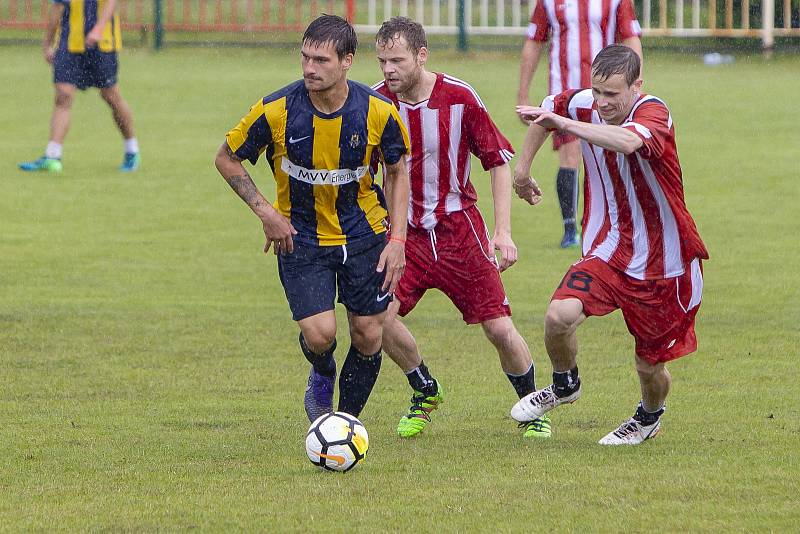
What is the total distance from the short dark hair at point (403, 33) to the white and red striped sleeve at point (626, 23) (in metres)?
5.11

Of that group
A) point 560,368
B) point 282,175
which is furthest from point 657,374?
point 282,175

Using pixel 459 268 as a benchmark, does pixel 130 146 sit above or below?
below

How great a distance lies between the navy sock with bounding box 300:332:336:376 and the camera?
6.47 m

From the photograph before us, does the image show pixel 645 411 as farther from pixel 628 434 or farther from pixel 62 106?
pixel 62 106

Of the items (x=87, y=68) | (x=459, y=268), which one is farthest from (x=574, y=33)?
(x=87, y=68)

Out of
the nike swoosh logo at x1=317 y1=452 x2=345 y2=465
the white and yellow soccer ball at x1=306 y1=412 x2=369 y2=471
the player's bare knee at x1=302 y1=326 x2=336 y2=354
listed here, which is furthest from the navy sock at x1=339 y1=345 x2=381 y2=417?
the nike swoosh logo at x1=317 y1=452 x2=345 y2=465

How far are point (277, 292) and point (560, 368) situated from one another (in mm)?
4157

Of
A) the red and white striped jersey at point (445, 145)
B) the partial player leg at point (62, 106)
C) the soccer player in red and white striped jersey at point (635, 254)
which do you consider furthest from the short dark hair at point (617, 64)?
the partial player leg at point (62, 106)

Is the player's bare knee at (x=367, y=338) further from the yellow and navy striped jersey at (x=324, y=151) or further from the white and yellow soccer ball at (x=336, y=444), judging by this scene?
the white and yellow soccer ball at (x=336, y=444)

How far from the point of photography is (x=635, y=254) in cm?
627

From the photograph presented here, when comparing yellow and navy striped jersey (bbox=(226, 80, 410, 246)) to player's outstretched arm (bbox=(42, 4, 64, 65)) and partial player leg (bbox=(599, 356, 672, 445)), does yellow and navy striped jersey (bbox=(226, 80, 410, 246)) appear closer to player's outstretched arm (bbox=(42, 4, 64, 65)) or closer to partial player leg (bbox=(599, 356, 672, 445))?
partial player leg (bbox=(599, 356, 672, 445))

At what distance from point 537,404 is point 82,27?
9.72 meters

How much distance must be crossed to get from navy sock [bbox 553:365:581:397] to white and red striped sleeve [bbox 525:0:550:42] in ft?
18.4

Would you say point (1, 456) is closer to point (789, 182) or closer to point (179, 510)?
point (179, 510)
